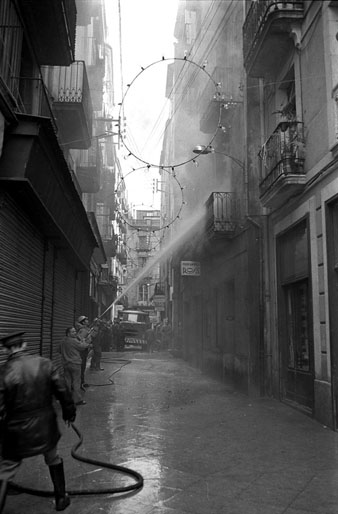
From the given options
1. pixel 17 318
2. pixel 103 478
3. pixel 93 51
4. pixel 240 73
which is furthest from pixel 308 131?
pixel 93 51

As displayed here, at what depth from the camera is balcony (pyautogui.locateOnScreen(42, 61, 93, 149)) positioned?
12.0 meters

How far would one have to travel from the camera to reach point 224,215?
13.4 m

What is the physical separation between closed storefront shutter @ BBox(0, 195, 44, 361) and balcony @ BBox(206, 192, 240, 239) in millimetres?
5245

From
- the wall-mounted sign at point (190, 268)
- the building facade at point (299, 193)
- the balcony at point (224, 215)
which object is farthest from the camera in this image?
the wall-mounted sign at point (190, 268)

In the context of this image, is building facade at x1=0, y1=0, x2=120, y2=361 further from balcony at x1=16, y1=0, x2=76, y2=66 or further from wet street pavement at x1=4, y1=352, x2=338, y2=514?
wet street pavement at x1=4, y1=352, x2=338, y2=514

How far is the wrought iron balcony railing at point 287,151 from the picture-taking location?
896 cm

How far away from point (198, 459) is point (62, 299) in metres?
7.42

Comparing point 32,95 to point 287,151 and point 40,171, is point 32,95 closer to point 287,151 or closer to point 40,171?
point 40,171

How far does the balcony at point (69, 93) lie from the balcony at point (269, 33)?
13.3 ft

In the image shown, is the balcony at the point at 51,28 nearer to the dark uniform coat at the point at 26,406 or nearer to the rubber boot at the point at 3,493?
the dark uniform coat at the point at 26,406

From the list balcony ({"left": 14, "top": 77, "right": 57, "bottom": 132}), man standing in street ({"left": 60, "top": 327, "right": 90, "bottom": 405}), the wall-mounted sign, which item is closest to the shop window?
man standing in street ({"left": 60, "top": 327, "right": 90, "bottom": 405})

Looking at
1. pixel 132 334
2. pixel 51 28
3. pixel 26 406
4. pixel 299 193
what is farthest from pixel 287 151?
pixel 132 334

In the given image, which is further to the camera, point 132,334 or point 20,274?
point 132,334

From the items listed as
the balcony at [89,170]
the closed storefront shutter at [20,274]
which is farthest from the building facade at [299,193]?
the balcony at [89,170]
